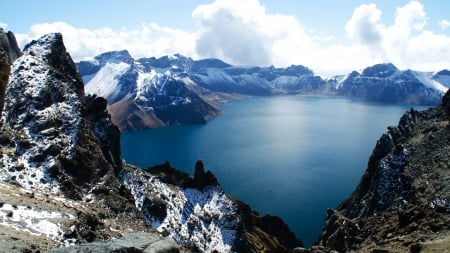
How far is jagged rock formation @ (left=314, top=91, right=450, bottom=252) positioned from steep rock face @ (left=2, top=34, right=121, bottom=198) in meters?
33.8

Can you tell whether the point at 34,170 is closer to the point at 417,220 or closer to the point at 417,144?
the point at 417,220

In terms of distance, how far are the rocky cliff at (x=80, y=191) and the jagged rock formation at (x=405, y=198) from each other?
65.1ft

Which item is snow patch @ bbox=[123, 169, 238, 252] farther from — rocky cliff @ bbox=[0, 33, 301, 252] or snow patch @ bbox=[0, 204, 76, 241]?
snow patch @ bbox=[0, 204, 76, 241]

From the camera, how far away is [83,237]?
33469 mm

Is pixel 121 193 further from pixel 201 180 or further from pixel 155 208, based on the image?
pixel 201 180

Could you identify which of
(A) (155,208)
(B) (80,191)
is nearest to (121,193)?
(B) (80,191)

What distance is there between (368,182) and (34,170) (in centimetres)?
7553

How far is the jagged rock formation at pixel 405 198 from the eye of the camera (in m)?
33.3

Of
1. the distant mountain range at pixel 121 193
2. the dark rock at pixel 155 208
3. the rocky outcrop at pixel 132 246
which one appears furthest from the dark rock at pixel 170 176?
the rocky outcrop at pixel 132 246

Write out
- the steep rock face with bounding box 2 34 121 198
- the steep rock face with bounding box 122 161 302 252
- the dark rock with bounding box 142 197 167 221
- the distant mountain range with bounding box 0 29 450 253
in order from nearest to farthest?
the distant mountain range with bounding box 0 29 450 253 → the steep rock face with bounding box 2 34 121 198 → the dark rock with bounding box 142 197 167 221 → the steep rock face with bounding box 122 161 302 252

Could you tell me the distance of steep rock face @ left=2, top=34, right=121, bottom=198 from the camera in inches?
1973

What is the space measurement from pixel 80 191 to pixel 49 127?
1212 cm

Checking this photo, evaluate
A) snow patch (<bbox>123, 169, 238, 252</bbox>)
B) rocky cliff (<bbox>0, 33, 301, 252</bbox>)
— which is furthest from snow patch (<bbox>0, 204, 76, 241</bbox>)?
snow patch (<bbox>123, 169, 238, 252</bbox>)

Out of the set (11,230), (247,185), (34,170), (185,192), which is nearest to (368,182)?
(185,192)
